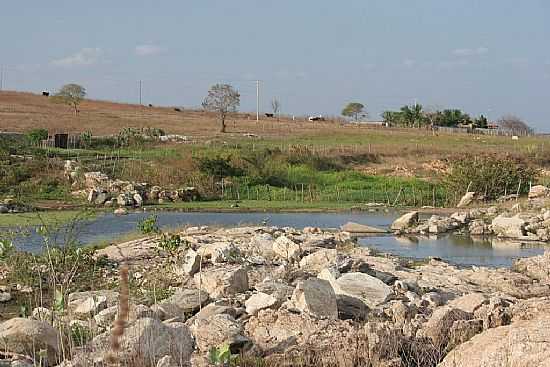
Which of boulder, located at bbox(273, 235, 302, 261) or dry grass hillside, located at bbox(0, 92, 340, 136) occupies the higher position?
dry grass hillside, located at bbox(0, 92, 340, 136)

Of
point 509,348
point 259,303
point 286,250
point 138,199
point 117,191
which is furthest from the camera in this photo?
point 117,191

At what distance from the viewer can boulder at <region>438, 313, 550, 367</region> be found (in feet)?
18.5

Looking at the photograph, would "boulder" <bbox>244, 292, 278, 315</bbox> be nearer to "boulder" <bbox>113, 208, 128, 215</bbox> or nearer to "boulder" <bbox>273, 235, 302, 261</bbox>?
"boulder" <bbox>273, 235, 302, 261</bbox>

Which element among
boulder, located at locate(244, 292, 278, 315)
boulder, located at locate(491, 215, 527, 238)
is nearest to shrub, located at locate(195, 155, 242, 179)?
boulder, located at locate(491, 215, 527, 238)

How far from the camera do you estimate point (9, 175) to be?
37219mm

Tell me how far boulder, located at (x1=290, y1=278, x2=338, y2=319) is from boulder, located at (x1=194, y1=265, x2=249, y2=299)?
1972 millimetres

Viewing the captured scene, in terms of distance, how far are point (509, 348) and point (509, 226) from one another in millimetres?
19730

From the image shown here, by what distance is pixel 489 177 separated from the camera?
35969mm

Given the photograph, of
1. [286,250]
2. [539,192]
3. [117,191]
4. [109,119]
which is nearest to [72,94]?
[109,119]

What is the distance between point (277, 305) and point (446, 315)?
81.2 inches

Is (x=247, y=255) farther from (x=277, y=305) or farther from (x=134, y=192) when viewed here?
(x=134, y=192)

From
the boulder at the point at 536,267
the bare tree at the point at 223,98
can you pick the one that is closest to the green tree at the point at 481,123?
the bare tree at the point at 223,98

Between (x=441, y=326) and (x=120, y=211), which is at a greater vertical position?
(x=441, y=326)

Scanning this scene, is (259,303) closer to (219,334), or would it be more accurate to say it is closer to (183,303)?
(183,303)
